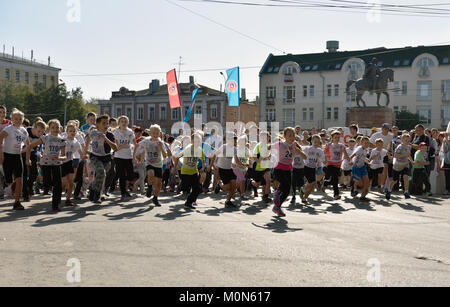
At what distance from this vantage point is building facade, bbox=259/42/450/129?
63094 millimetres

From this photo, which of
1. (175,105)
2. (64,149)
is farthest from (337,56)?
(64,149)

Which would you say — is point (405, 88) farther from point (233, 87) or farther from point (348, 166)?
point (348, 166)

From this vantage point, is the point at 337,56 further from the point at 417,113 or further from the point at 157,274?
the point at 157,274

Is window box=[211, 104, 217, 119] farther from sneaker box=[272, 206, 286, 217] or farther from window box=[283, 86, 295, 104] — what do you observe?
sneaker box=[272, 206, 286, 217]

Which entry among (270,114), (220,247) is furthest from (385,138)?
(270,114)

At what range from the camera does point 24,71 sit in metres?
92.4

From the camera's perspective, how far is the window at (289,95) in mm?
71438


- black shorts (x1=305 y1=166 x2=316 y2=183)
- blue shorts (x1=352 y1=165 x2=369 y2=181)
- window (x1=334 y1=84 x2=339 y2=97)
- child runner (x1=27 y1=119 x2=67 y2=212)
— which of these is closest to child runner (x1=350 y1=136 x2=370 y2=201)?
blue shorts (x1=352 y1=165 x2=369 y2=181)

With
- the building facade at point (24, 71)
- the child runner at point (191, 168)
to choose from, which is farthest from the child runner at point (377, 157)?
the building facade at point (24, 71)

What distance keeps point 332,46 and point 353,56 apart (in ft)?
17.9

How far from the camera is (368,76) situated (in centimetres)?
3022

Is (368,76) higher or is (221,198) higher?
(368,76)

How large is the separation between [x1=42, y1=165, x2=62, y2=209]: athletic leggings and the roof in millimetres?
61852

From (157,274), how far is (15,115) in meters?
6.39
